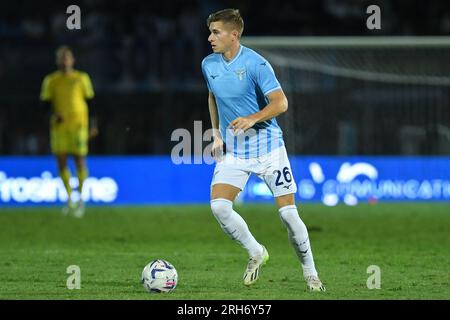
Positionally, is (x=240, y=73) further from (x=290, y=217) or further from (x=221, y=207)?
(x=290, y=217)

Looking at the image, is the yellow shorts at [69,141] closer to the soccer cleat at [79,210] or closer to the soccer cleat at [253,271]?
the soccer cleat at [79,210]

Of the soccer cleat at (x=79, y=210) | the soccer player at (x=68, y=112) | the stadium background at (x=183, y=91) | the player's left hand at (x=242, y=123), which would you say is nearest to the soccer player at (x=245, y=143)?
the player's left hand at (x=242, y=123)

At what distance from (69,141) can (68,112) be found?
596 mm

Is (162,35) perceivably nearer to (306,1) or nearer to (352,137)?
(306,1)

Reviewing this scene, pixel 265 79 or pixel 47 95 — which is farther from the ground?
pixel 265 79

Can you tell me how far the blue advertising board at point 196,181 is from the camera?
Result: 17.7m

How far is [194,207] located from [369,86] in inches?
163

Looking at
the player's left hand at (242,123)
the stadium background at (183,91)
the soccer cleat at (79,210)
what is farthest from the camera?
the stadium background at (183,91)

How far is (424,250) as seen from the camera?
11.1 meters

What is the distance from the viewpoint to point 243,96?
7984 millimetres

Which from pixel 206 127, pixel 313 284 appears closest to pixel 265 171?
pixel 313 284

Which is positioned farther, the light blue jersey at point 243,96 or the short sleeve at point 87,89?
the short sleeve at point 87,89
